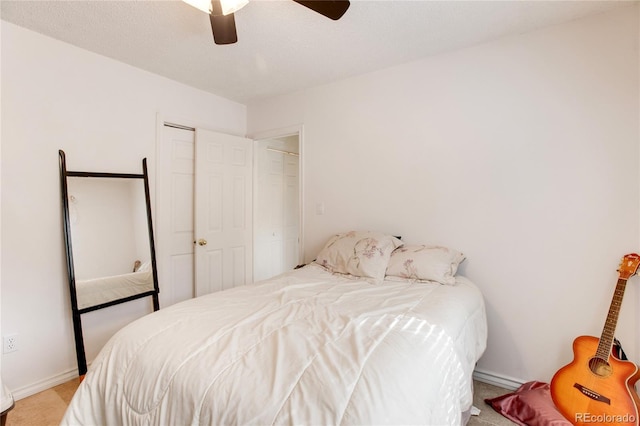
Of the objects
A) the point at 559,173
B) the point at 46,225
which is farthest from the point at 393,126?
the point at 46,225

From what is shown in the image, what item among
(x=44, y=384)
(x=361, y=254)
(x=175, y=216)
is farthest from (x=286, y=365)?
(x=175, y=216)

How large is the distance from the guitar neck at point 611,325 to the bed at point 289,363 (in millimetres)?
619

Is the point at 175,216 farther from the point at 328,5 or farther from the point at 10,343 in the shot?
the point at 328,5

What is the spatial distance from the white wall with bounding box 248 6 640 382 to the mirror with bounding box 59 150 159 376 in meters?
1.96

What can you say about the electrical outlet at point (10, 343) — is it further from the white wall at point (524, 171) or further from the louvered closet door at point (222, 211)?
the white wall at point (524, 171)

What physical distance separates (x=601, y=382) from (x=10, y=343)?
358 cm

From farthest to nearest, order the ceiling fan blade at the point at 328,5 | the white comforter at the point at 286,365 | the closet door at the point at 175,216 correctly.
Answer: the closet door at the point at 175,216, the ceiling fan blade at the point at 328,5, the white comforter at the point at 286,365

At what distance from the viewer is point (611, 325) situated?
1706mm

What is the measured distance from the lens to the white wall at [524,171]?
190cm

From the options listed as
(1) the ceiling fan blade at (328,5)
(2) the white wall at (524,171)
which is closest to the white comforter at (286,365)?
(2) the white wall at (524,171)

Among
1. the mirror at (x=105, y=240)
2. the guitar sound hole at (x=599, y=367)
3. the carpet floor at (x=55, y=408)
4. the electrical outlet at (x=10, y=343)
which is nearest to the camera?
the guitar sound hole at (x=599, y=367)

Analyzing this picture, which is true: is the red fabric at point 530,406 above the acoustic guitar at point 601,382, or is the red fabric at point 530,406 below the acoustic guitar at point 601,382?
below

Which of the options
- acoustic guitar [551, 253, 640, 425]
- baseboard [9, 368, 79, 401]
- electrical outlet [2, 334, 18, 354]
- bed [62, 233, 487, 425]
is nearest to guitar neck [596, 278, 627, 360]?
acoustic guitar [551, 253, 640, 425]

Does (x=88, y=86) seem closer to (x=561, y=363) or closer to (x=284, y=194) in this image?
(x=284, y=194)
